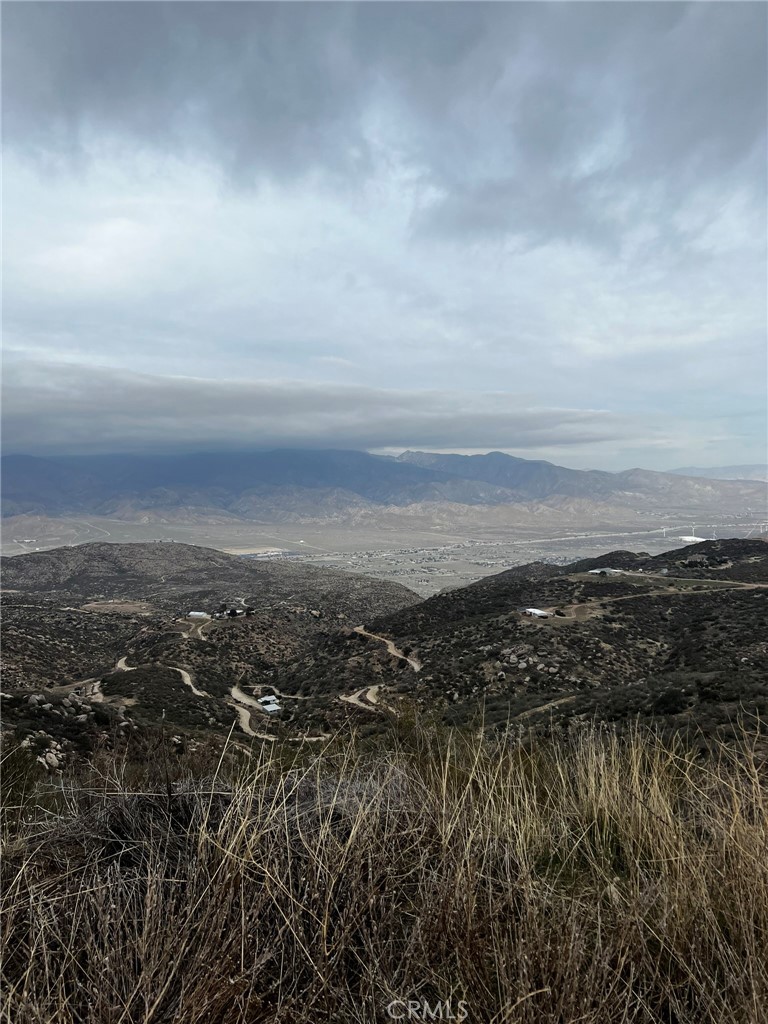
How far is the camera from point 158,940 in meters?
2.46

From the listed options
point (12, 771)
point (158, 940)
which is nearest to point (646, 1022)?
point (158, 940)

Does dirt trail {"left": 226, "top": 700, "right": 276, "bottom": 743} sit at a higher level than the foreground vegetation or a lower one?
lower

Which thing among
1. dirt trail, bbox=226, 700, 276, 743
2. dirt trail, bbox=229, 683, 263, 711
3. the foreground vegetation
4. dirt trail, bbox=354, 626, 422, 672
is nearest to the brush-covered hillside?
dirt trail, bbox=354, 626, 422, 672

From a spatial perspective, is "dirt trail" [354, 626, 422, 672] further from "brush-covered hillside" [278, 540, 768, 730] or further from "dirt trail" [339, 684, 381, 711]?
"dirt trail" [339, 684, 381, 711]

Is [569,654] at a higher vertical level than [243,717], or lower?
higher

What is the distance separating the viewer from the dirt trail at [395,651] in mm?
31445

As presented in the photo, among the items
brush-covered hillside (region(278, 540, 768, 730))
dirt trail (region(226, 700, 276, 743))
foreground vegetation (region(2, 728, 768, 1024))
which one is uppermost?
foreground vegetation (region(2, 728, 768, 1024))

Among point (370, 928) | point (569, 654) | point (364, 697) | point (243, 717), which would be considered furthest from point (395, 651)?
point (370, 928)

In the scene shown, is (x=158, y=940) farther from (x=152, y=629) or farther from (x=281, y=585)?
(x=281, y=585)

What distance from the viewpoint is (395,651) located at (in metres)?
34.2

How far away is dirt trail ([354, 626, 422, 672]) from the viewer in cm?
3145

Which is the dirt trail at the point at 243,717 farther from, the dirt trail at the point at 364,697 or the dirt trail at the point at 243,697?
the dirt trail at the point at 364,697

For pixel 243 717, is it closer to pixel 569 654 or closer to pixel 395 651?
pixel 395 651

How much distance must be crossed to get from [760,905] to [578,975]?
130 cm
